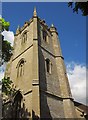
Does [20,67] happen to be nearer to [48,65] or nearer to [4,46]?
[48,65]

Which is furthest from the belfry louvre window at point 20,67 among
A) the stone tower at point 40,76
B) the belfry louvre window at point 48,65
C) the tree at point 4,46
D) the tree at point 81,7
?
the tree at point 81,7

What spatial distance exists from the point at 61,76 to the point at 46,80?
126 inches

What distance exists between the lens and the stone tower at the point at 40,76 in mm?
16141

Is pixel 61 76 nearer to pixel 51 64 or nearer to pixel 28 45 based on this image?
→ pixel 51 64

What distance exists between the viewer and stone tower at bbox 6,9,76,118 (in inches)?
635

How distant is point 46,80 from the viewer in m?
18.9

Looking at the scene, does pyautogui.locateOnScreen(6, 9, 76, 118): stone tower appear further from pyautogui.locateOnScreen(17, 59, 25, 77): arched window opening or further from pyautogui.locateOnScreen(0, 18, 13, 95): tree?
pyautogui.locateOnScreen(0, 18, 13, 95): tree

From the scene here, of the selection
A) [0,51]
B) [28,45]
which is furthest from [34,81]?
[28,45]

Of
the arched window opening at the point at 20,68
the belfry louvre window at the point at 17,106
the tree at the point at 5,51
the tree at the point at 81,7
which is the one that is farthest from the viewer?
the arched window opening at the point at 20,68

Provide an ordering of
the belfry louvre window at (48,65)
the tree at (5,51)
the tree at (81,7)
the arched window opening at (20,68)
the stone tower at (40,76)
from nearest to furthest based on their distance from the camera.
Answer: the tree at (81,7) < the tree at (5,51) < the stone tower at (40,76) < the arched window opening at (20,68) < the belfry louvre window at (48,65)

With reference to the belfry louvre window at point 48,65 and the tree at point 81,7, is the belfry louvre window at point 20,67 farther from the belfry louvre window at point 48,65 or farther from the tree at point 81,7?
the tree at point 81,7

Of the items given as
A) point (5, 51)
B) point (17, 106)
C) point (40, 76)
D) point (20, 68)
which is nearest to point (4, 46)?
point (5, 51)

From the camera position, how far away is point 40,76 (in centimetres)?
1833

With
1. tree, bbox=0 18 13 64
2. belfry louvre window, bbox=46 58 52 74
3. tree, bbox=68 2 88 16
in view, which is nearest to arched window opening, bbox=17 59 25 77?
belfry louvre window, bbox=46 58 52 74
